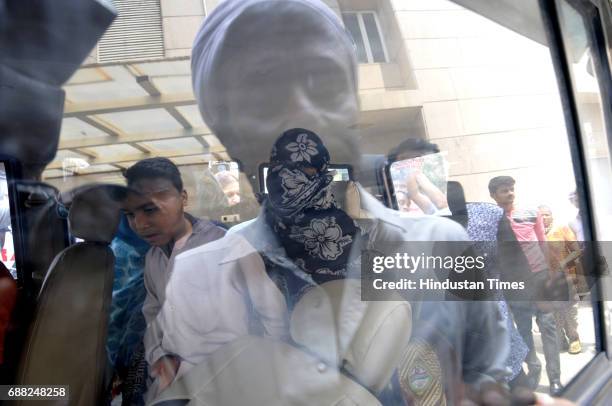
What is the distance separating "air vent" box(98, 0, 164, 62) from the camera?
0.93 metres

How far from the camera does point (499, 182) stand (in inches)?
44.9

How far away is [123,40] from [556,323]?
1.39m

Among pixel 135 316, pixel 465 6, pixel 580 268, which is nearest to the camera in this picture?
pixel 135 316

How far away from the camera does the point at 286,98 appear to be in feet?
3.52

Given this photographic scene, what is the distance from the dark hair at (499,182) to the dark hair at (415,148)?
0.17 metres

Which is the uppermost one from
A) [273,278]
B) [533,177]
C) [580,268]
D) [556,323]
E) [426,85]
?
[426,85]

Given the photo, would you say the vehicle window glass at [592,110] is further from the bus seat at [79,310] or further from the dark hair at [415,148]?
the bus seat at [79,310]

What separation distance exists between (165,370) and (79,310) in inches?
11.0

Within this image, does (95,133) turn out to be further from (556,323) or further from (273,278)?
(556,323)

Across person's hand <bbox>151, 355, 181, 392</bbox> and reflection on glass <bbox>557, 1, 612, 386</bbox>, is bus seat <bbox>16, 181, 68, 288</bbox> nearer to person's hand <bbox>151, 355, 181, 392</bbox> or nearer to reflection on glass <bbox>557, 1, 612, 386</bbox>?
person's hand <bbox>151, 355, 181, 392</bbox>

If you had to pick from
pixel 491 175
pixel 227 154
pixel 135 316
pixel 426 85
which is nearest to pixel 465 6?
pixel 426 85

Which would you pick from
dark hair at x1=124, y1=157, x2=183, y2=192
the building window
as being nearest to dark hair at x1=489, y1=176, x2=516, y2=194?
the building window

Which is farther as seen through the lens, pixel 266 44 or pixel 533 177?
pixel 533 177

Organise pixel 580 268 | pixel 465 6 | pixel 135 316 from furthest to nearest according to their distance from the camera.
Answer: pixel 580 268, pixel 465 6, pixel 135 316
